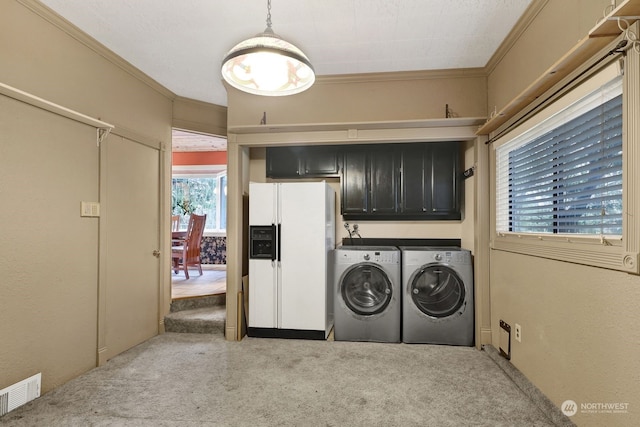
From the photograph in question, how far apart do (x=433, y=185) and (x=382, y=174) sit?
0.55 m

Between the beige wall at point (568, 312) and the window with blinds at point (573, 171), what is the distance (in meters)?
0.25

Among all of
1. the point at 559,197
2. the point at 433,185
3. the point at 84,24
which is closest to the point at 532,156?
the point at 559,197

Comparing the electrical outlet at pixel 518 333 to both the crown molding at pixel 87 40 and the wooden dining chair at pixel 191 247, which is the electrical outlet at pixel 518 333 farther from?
the wooden dining chair at pixel 191 247

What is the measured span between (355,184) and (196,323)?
232cm

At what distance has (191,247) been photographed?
5633mm

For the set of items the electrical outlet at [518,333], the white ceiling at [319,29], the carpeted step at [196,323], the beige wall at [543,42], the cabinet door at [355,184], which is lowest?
the carpeted step at [196,323]

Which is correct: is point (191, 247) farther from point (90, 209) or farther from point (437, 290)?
point (437, 290)

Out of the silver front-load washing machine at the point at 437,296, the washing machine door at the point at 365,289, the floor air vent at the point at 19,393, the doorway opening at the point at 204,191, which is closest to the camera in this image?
the floor air vent at the point at 19,393

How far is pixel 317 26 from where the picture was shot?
244 centimetres

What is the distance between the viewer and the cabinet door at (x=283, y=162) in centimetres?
372

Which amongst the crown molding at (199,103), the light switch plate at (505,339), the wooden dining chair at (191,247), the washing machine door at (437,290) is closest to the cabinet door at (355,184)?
the washing machine door at (437,290)

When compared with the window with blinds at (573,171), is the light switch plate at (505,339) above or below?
below

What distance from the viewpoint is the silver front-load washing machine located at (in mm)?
3129

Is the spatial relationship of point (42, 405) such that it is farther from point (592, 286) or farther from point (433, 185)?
point (433, 185)
